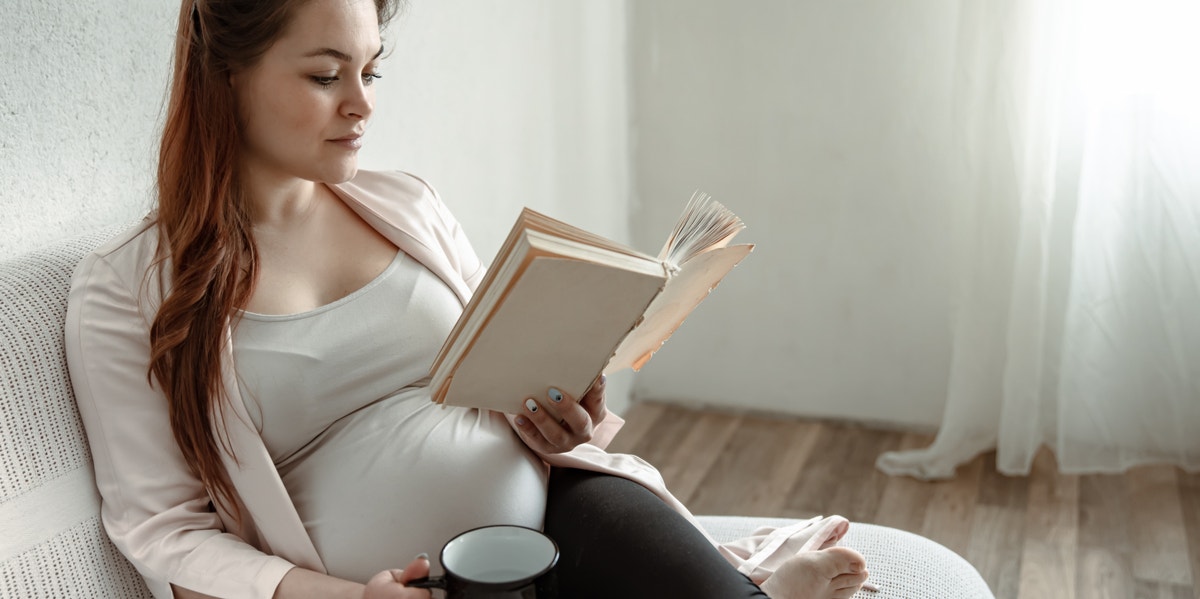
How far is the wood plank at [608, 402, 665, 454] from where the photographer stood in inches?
105

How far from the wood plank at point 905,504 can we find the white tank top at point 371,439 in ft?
4.15

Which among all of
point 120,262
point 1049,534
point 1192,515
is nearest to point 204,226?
point 120,262

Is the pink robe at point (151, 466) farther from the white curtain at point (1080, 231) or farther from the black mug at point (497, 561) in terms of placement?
the white curtain at point (1080, 231)

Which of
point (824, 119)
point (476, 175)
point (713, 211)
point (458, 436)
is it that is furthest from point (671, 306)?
point (824, 119)

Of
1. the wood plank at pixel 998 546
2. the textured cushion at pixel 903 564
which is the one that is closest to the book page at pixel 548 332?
the textured cushion at pixel 903 564

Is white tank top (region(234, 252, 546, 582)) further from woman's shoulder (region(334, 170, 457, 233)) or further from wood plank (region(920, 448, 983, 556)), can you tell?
wood plank (region(920, 448, 983, 556))

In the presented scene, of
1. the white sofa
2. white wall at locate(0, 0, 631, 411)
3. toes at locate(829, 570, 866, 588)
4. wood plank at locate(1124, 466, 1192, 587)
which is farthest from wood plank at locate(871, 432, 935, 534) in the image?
the white sofa

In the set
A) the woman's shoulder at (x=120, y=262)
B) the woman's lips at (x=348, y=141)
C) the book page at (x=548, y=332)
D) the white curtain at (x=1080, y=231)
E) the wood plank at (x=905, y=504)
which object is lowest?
the wood plank at (x=905, y=504)

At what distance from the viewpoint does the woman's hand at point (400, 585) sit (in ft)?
2.92

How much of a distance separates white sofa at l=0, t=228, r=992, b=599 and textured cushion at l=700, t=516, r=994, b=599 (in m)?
0.77

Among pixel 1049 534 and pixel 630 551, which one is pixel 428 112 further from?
pixel 1049 534

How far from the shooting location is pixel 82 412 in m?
1.03

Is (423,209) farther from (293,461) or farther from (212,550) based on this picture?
(212,550)

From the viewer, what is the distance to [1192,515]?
223 centimetres
